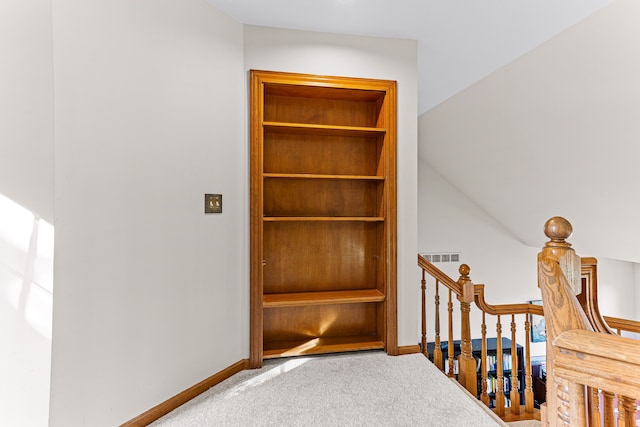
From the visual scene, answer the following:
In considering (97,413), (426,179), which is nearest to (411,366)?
(97,413)

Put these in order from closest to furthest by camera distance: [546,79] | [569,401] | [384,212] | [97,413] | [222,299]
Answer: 1. [569,401]
2. [97,413]
3. [222,299]
4. [384,212]
5. [546,79]

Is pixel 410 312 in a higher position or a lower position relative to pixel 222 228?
lower

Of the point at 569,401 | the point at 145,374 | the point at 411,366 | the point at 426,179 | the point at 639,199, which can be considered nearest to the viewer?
the point at 569,401

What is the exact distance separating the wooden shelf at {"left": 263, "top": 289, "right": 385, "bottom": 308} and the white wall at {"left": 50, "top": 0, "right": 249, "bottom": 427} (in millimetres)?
237

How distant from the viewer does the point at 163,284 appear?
76.4 inches

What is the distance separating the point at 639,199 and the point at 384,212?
248cm

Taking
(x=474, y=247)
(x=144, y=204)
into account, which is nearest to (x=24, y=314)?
(x=144, y=204)

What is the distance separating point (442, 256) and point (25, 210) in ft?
15.8

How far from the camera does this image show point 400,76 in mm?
2639

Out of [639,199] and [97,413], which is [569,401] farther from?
[639,199]

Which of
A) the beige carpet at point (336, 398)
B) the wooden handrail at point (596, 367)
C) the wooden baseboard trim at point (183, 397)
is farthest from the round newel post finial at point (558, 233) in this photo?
the wooden baseboard trim at point (183, 397)

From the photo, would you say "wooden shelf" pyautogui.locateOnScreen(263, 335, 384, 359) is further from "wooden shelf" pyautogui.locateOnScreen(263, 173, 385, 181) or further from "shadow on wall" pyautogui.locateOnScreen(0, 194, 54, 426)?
"shadow on wall" pyautogui.locateOnScreen(0, 194, 54, 426)

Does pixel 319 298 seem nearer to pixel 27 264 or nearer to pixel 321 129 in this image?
pixel 321 129

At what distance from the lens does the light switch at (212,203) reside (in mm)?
2178
